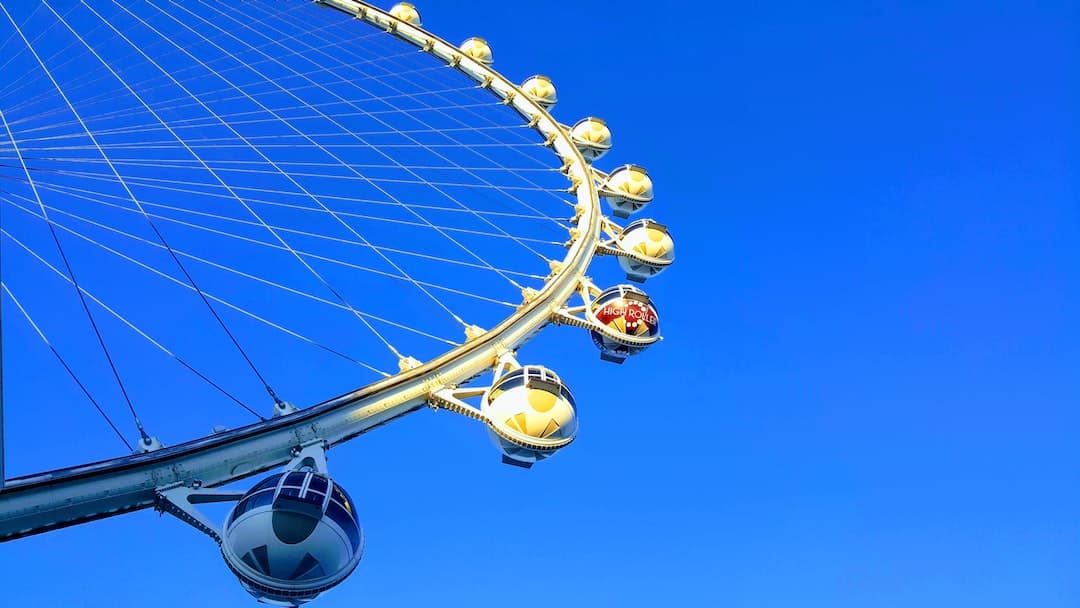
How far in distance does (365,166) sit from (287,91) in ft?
7.31

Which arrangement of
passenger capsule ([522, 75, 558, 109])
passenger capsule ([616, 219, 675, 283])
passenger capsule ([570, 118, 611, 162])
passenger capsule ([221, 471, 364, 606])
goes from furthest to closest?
passenger capsule ([522, 75, 558, 109]), passenger capsule ([570, 118, 611, 162]), passenger capsule ([616, 219, 675, 283]), passenger capsule ([221, 471, 364, 606])

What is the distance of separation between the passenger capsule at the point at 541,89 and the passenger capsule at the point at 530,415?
1480 cm

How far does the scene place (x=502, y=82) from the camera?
80.7 feet

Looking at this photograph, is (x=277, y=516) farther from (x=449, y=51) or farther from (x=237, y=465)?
(x=449, y=51)

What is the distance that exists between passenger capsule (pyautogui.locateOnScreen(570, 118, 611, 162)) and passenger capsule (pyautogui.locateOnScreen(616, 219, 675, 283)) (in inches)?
197

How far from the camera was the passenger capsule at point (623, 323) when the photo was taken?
14.9 m

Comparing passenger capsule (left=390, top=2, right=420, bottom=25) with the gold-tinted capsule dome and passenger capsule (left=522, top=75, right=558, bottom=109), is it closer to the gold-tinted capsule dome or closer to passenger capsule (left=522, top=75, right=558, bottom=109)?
passenger capsule (left=522, top=75, right=558, bottom=109)

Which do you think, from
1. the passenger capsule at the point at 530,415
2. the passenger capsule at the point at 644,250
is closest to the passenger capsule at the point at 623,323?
the passenger capsule at the point at 644,250

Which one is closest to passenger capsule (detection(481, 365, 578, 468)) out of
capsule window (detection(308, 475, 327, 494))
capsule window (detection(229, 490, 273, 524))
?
capsule window (detection(308, 475, 327, 494))

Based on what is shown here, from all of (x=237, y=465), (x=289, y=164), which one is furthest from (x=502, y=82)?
(x=237, y=465)

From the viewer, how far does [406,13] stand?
27531 millimetres

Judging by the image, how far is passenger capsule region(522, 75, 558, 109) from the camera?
82.1 feet

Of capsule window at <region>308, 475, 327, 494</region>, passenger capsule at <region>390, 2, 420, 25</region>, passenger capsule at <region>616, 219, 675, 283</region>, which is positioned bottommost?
capsule window at <region>308, 475, 327, 494</region>

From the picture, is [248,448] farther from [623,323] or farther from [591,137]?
[591,137]
